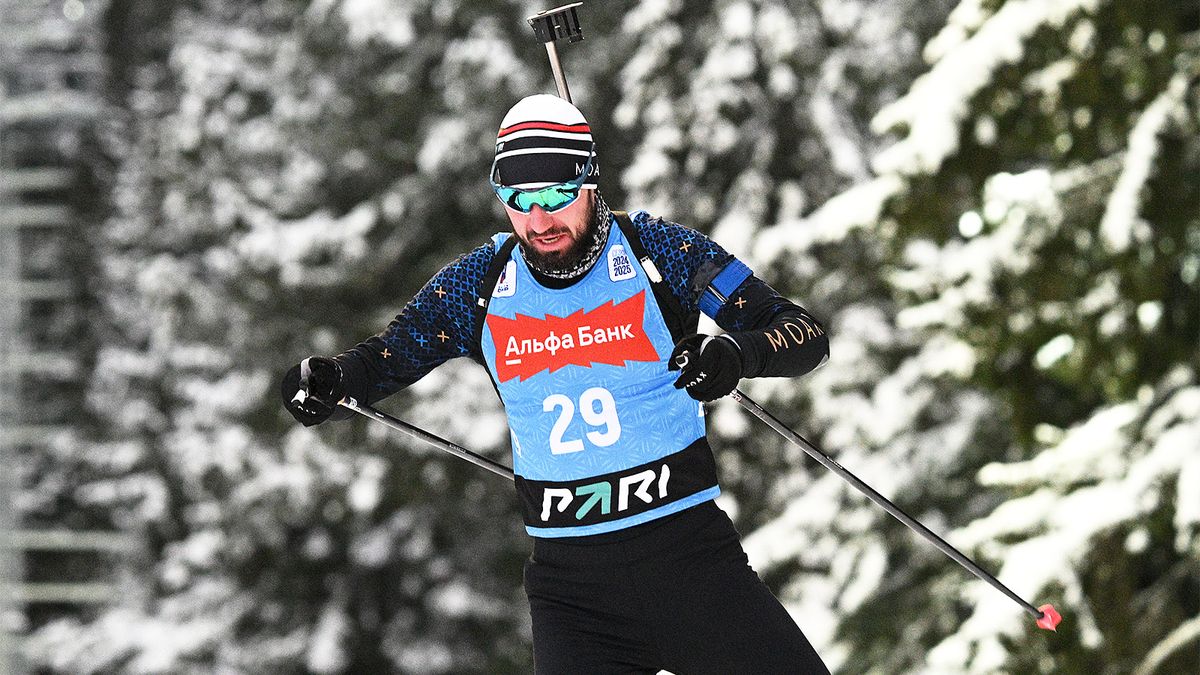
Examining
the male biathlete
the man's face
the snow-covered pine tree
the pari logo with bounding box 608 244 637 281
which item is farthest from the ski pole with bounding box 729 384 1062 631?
the snow-covered pine tree

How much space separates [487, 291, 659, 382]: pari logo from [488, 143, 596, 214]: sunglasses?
0.77 ft

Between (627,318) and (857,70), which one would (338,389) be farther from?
(857,70)

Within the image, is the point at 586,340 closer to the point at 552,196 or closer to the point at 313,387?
the point at 552,196

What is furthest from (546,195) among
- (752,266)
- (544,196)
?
(752,266)

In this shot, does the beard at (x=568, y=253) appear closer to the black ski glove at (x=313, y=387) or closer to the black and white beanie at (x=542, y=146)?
the black and white beanie at (x=542, y=146)

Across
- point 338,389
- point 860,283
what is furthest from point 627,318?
point 860,283

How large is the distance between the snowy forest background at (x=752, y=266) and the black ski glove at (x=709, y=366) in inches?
114

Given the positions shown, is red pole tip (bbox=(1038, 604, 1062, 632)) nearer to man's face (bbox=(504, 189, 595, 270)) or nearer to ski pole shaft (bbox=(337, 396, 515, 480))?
ski pole shaft (bbox=(337, 396, 515, 480))

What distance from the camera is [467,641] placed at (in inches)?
590

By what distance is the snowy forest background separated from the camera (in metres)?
6.30

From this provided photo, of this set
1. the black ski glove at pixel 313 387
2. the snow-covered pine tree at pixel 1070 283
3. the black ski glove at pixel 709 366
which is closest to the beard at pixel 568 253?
the black ski glove at pixel 709 366

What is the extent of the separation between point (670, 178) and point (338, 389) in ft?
25.0

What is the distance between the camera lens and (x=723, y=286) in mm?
Result: 3629

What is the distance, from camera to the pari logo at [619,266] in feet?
12.1
